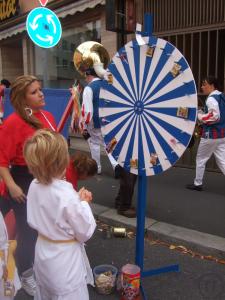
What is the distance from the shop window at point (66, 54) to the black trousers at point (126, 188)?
18.2ft

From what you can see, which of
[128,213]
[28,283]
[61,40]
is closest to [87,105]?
[128,213]

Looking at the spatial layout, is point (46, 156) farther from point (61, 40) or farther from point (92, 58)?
point (61, 40)

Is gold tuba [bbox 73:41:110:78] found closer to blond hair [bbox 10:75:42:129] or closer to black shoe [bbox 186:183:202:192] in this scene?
black shoe [bbox 186:183:202:192]

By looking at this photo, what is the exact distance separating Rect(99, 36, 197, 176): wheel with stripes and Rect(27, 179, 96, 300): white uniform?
2.69 ft

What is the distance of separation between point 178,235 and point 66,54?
26.2ft

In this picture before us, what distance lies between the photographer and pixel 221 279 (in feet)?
10.2

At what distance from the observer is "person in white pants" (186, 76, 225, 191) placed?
195 inches

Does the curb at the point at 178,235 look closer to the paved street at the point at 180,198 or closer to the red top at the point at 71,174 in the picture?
the paved street at the point at 180,198

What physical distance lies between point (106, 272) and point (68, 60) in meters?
8.52

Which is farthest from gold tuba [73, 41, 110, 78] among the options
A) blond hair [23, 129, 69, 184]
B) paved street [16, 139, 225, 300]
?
blond hair [23, 129, 69, 184]

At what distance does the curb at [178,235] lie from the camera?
355 cm

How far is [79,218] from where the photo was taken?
191 cm

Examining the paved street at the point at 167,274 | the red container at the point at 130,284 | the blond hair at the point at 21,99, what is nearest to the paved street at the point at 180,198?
the paved street at the point at 167,274

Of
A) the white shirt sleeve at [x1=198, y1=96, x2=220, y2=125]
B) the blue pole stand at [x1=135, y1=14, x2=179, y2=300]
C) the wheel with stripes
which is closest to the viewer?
the wheel with stripes
